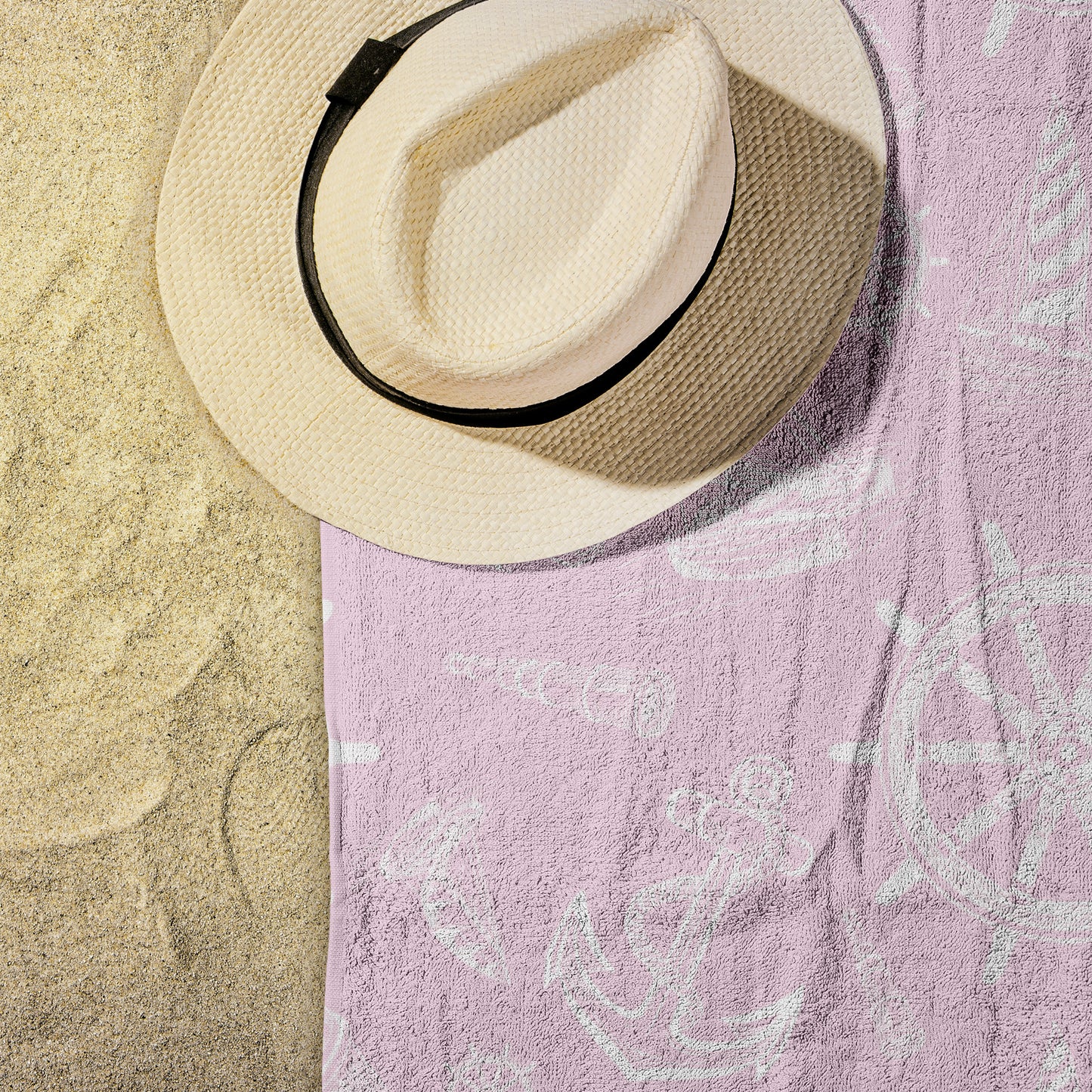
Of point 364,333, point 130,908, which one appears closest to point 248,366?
point 364,333

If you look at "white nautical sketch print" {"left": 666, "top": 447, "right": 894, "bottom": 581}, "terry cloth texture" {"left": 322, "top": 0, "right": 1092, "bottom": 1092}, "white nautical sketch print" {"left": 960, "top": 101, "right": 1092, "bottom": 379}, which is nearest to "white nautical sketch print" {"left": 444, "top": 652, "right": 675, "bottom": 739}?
"terry cloth texture" {"left": 322, "top": 0, "right": 1092, "bottom": 1092}

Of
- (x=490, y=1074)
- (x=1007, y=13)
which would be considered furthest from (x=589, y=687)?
(x=1007, y=13)

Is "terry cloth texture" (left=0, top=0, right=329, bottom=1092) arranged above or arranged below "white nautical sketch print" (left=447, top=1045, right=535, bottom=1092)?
above

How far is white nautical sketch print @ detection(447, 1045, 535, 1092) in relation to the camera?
2.84 feet

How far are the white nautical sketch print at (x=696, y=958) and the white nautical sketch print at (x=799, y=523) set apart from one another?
0.20 meters

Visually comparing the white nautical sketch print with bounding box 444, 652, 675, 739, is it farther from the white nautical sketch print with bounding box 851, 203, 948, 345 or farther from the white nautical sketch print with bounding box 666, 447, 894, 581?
the white nautical sketch print with bounding box 851, 203, 948, 345

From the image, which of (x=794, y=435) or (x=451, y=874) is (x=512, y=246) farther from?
(x=451, y=874)

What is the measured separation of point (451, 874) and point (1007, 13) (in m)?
1.02

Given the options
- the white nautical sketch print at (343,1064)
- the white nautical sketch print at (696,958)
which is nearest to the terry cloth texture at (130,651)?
the white nautical sketch print at (343,1064)

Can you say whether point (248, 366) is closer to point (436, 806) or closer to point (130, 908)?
point (436, 806)

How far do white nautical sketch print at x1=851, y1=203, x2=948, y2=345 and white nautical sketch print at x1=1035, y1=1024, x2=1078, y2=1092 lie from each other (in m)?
0.72

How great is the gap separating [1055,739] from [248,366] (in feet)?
2.77

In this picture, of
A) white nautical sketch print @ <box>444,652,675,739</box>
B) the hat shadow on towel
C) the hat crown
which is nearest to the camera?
the hat crown

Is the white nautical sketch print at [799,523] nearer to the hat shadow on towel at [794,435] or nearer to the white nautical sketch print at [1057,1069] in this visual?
the hat shadow on towel at [794,435]
